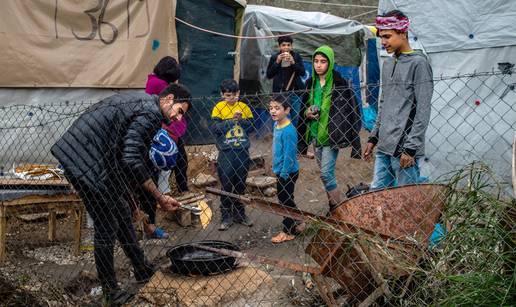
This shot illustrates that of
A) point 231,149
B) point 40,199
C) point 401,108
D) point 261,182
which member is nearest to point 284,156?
point 231,149

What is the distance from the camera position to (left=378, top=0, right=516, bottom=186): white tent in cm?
680

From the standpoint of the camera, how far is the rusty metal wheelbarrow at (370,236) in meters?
3.58

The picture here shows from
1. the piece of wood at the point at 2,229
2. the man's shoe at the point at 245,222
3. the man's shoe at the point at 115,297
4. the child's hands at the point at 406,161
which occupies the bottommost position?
the man's shoe at the point at 245,222

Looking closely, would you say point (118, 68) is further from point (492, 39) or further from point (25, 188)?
point (492, 39)

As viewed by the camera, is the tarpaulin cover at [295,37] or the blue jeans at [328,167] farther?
the tarpaulin cover at [295,37]

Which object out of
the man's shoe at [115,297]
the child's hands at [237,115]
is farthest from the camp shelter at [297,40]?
the man's shoe at [115,297]

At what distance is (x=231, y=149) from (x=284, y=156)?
0.79 m

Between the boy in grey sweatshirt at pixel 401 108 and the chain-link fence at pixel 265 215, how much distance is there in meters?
0.02

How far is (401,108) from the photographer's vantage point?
4.66 meters

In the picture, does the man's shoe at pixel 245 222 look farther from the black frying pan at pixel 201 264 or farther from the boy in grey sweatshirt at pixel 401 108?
the boy in grey sweatshirt at pixel 401 108

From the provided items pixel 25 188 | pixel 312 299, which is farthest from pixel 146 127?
pixel 25 188

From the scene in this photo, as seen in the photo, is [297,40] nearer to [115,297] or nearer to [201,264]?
[201,264]

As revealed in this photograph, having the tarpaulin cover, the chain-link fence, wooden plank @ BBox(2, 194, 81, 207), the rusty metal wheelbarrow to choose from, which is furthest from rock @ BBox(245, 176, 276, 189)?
the rusty metal wheelbarrow

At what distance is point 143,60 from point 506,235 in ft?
20.9
